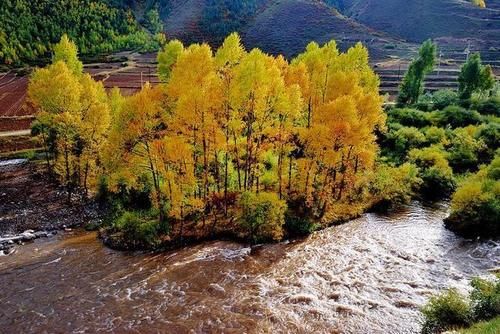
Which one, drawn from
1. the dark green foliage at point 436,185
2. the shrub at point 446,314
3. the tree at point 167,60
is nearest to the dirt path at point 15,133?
the tree at point 167,60

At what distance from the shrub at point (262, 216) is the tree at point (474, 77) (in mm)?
44816

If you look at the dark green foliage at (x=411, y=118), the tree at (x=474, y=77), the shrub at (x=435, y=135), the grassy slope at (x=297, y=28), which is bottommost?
the shrub at (x=435, y=135)

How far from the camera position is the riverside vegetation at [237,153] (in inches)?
1051

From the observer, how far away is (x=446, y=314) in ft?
61.4

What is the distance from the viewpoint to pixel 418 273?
25.3m

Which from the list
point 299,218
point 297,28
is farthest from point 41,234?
point 297,28

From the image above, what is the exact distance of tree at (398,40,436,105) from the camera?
59.3 m

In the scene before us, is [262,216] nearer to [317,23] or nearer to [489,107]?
[489,107]

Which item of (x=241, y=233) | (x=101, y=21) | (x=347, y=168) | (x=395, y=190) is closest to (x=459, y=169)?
(x=395, y=190)

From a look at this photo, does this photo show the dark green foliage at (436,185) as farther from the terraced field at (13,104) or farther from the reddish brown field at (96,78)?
the terraced field at (13,104)

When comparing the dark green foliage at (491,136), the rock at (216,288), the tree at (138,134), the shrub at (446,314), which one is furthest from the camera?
the dark green foliage at (491,136)

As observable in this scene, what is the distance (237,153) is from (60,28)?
370 feet

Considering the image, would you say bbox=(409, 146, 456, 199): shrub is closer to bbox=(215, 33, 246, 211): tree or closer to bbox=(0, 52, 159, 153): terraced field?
bbox=(215, 33, 246, 211): tree

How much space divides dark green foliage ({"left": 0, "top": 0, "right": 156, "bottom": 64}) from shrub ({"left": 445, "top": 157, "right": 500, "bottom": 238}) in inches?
4290
